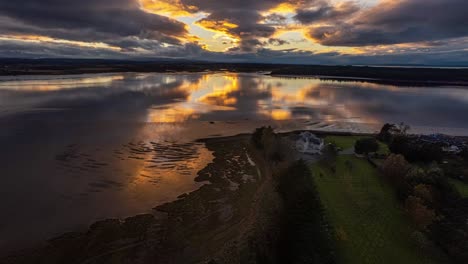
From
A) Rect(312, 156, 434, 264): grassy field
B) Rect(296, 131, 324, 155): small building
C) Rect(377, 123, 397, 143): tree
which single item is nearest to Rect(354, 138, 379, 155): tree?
Rect(296, 131, 324, 155): small building

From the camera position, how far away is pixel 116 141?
3025cm

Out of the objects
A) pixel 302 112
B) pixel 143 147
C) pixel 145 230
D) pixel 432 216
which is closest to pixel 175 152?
pixel 143 147

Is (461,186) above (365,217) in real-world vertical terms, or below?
above

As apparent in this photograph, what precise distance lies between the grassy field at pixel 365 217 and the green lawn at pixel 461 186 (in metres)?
3.99

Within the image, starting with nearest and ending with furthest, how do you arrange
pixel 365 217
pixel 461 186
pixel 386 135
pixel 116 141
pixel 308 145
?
pixel 365 217 → pixel 461 186 → pixel 308 145 → pixel 116 141 → pixel 386 135

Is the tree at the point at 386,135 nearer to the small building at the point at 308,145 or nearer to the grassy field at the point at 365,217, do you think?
the small building at the point at 308,145

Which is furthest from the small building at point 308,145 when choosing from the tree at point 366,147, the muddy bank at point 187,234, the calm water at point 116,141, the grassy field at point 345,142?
the calm water at point 116,141

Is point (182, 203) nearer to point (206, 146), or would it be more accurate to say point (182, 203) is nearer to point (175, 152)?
point (175, 152)

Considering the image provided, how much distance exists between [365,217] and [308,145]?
11.3 metres

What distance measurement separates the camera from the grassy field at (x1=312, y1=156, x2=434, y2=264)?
14.0m

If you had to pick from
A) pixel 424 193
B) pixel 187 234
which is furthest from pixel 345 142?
pixel 187 234

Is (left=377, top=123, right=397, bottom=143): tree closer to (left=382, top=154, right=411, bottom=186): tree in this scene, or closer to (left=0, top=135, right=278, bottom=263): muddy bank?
(left=382, top=154, right=411, bottom=186): tree

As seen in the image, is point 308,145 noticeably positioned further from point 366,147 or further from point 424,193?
point 424,193

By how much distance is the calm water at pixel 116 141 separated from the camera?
18141mm
